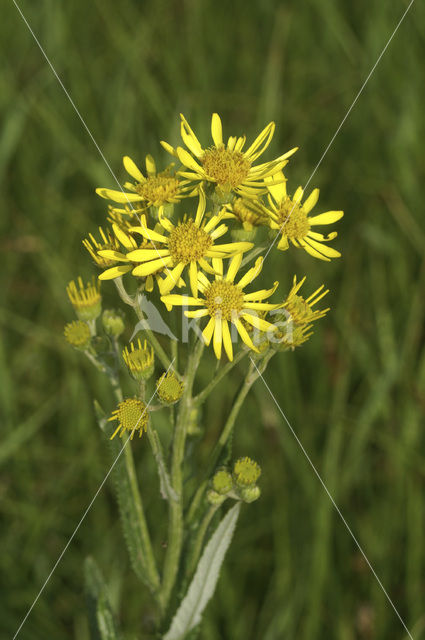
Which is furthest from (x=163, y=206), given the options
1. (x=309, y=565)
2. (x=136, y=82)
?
(x=136, y=82)

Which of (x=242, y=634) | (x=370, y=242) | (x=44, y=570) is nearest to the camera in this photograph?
(x=242, y=634)

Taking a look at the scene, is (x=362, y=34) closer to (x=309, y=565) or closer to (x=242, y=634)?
(x=309, y=565)

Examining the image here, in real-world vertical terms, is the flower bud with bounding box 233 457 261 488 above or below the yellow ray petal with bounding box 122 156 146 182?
below

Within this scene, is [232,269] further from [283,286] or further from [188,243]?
[283,286]

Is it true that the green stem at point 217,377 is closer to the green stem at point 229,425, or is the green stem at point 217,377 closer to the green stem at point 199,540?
the green stem at point 229,425

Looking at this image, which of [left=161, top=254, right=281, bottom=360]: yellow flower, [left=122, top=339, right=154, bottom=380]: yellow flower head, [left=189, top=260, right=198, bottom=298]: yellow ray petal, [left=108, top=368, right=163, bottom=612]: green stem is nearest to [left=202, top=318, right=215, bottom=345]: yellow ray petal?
[left=161, top=254, right=281, bottom=360]: yellow flower

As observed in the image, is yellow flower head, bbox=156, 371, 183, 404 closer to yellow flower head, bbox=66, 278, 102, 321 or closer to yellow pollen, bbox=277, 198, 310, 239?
yellow flower head, bbox=66, 278, 102, 321
